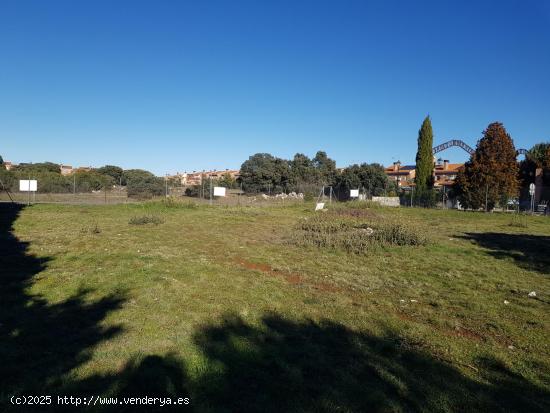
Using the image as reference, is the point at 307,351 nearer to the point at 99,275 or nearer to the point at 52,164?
the point at 99,275

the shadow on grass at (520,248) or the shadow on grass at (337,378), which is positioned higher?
the shadow on grass at (520,248)

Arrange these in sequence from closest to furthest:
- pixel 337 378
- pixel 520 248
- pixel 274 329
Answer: pixel 337 378
pixel 274 329
pixel 520 248

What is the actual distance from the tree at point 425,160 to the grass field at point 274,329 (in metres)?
33.7

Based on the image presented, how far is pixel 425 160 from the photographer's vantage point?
41.0 metres

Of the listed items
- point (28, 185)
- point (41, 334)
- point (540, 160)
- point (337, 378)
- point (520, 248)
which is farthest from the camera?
point (540, 160)

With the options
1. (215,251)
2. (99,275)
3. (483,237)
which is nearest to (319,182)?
(483,237)

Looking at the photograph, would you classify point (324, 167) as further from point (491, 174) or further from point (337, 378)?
point (337, 378)

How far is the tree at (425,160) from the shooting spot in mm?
41031

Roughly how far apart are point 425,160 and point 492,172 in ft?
38.4

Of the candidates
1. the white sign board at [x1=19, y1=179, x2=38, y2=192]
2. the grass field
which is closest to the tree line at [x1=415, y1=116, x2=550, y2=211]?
the grass field

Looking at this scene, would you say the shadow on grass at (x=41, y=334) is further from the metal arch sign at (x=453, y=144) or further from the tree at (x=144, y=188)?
the metal arch sign at (x=453, y=144)

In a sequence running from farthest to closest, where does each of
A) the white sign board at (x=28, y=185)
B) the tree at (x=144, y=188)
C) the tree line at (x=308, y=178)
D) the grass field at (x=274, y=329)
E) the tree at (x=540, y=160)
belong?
the tree line at (x=308, y=178), the tree at (x=540, y=160), the tree at (x=144, y=188), the white sign board at (x=28, y=185), the grass field at (x=274, y=329)

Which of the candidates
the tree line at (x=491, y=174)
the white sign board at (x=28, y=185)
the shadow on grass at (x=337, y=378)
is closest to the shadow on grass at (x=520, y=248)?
the shadow on grass at (x=337, y=378)

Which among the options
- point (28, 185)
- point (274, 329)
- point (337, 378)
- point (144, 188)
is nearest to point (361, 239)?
point (274, 329)
